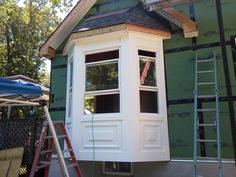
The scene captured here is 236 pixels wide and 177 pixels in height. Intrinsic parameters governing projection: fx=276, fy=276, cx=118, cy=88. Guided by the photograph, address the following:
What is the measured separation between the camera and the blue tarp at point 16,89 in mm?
4395

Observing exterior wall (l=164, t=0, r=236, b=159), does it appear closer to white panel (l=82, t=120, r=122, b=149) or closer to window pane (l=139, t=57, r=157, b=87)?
window pane (l=139, t=57, r=157, b=87)

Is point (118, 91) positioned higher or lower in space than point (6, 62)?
lower

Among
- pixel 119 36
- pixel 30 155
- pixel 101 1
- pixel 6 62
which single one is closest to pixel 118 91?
pixel 119 36

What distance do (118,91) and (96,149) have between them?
134 centimetres

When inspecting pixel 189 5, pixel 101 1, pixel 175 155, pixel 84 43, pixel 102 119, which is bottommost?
pixel 175 155

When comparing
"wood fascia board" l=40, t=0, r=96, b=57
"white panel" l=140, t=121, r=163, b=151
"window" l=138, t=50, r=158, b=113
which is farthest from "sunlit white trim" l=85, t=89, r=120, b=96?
"wood fascia board" l=40, t=0, r=96, b=57

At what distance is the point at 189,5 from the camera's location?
671 cm

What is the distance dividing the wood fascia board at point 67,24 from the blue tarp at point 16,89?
10.9 ft

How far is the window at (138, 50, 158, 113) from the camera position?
614 cm

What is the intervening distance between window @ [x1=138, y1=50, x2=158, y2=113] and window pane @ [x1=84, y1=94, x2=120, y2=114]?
0.60m

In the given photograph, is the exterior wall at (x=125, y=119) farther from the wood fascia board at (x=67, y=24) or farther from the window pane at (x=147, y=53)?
the wood fascia board at (x=67, y=24)

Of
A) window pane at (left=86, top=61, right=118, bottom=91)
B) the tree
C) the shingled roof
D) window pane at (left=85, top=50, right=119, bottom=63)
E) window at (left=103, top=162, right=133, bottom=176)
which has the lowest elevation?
window at (left=103, top=162, right=133, bottom=176)

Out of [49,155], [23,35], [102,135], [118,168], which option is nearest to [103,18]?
[102,135]

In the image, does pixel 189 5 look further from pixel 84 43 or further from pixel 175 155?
pixel 175 155
